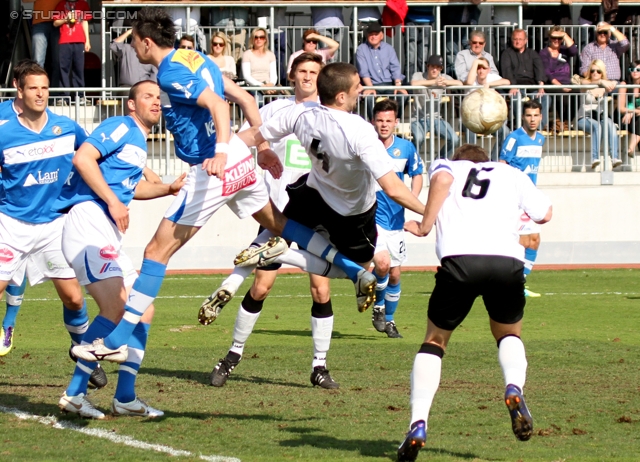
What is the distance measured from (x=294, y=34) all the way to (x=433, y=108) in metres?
3.59

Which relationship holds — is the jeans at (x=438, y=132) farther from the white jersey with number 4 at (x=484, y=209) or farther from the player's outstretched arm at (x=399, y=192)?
the white jersey with number 4 at (x=484, y=209)

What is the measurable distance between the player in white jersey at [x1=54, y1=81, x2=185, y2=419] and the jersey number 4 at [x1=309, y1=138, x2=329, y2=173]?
1.12 metres

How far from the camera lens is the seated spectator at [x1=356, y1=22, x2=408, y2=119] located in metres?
19.0

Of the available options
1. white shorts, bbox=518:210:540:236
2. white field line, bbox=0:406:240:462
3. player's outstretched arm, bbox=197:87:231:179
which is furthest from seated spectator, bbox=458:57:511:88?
white field line, bbox=0:406:240:462

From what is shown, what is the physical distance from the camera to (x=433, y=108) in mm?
18500

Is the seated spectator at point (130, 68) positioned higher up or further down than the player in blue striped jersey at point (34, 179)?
higher up

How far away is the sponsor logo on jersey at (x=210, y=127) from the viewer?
6852 millimetres

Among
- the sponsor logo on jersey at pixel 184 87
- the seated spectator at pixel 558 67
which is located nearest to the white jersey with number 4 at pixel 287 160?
the sponsor logo on jersey at pixel 184 87

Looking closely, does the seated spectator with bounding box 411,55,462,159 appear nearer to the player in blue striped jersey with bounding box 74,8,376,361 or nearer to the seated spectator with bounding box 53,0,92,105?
the seated spectator with bounding box 53,0,92,105

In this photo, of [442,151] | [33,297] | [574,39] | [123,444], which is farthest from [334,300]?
[574,39]

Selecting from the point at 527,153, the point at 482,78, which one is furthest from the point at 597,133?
the point at 527,153

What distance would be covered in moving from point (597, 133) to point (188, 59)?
1360cm

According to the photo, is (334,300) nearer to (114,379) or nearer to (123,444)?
(114,379)

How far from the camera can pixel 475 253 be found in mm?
5602
